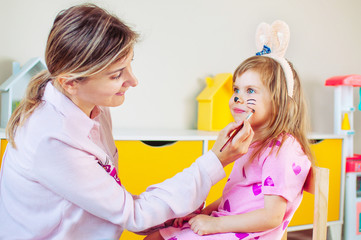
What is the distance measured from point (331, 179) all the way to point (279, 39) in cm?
108

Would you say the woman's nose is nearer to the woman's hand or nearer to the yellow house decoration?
the woman's hand

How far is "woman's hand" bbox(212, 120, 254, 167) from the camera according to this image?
0.87m

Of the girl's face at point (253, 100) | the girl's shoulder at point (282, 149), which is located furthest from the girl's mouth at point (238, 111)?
the girl's shoulder at point (282, 149)

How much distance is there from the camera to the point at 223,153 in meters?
0.88

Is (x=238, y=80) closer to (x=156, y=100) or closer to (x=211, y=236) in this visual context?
(x=211, y=236)

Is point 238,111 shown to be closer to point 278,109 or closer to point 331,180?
point 278,109

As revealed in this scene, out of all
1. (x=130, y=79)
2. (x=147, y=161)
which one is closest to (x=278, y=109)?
(x=130, y=79)

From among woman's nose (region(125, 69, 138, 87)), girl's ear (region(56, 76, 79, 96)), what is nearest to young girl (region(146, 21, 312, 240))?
woman's nose (region(125, 69, 138, 87))

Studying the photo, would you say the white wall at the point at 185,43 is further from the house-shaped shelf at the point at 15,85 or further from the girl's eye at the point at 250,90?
the girl's eye at the point at 250,90

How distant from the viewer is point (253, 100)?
1030mm

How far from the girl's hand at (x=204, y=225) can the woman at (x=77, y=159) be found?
8 cm

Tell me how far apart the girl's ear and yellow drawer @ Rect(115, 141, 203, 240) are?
761 mm

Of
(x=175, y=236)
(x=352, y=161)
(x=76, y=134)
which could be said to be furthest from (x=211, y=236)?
(x=352, y=161)

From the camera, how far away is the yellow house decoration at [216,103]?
2.06 meters
